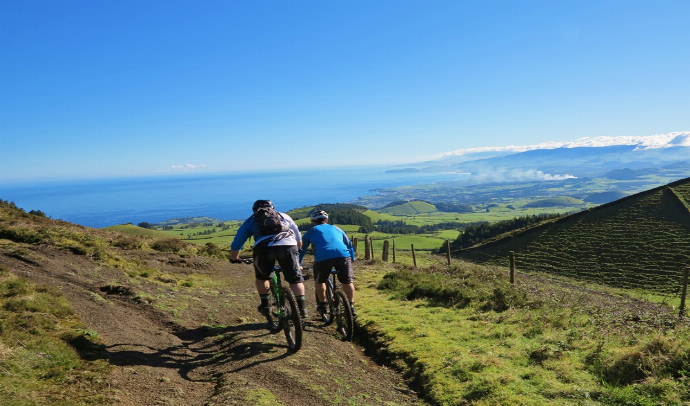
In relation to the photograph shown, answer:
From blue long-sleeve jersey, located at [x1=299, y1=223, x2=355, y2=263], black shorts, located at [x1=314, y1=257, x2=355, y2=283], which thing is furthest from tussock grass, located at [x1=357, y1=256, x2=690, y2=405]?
blue long-sleeve jersey, located at [x1=299, y1=223, x2=355, y2=263]

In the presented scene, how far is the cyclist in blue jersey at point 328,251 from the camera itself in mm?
6984

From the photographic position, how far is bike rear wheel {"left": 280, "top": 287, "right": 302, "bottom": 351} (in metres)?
6.02

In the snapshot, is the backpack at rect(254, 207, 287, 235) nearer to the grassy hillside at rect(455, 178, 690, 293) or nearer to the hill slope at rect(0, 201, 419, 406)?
the hill slope at rect(0, 201, 419, 406)

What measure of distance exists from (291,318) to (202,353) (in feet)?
5.05

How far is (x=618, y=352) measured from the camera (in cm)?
550

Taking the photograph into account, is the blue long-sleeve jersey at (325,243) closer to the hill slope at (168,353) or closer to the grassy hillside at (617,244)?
the hill slope at (168,353)

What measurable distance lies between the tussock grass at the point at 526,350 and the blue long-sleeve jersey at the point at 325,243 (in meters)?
2.15

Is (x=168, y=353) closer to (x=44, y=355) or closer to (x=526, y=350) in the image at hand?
A: (x=44, y=355)

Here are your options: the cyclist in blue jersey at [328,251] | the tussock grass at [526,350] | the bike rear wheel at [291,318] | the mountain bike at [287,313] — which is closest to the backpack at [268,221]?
the mountain bike at [287,313]

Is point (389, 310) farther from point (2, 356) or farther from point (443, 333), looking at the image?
point (2, 356)

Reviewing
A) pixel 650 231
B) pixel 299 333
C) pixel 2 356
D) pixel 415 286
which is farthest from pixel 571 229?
pixel 2 356

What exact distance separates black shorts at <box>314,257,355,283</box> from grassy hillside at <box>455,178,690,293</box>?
35268 millimetres

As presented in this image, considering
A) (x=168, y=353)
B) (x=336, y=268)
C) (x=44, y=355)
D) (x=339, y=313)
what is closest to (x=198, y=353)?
(x=168, y=353)

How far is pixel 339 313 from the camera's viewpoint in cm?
779
